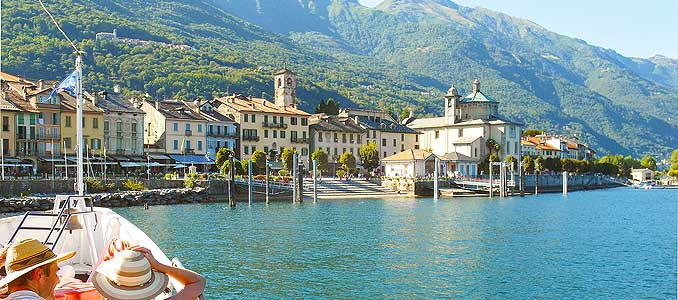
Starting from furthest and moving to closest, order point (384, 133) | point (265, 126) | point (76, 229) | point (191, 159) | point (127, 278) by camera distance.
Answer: point (384, 133)
point (265, 126)
point (191, 159)
point (76, 229)
point (127, 278)

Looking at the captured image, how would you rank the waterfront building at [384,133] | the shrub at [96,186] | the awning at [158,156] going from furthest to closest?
the waterfront building at [384,133] → the awning at [158,156] → the shrub at [96,186]

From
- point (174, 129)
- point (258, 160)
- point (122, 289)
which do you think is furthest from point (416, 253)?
point (174, 129)

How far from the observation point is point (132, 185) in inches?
2783

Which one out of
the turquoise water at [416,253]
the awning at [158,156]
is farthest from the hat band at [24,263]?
the awning at [158,156]

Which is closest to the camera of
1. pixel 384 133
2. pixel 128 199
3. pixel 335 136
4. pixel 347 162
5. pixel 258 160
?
pixel 128 199

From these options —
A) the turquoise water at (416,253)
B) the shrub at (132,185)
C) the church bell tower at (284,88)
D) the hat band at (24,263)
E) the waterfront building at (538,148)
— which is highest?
the church bell tower at (284,88)

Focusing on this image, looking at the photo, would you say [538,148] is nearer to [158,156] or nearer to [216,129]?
[216,129]

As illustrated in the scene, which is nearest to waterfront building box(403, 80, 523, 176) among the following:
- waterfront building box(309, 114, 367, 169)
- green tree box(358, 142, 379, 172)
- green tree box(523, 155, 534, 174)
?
green tree box(523, 155, 534, 174)

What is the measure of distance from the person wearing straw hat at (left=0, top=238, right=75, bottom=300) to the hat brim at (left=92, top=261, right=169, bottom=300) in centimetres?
47

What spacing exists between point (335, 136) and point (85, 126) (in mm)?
38562

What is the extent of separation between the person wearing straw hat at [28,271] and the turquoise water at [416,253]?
17060mm

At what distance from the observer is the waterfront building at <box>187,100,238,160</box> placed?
307ft

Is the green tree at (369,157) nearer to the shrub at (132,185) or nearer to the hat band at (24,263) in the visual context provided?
the shrub at (132,185)

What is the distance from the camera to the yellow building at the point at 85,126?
254 ft
